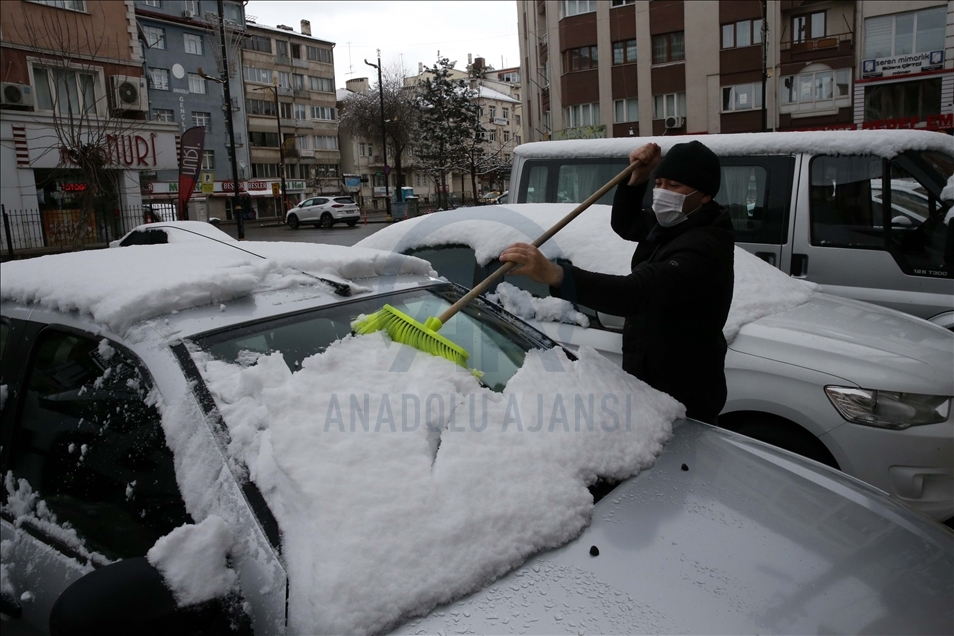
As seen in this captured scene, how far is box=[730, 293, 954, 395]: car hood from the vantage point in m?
3.22

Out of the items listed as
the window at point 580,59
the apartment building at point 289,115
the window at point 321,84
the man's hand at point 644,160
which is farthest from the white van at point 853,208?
the window at point 321,84

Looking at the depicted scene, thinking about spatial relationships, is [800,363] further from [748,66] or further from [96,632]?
[748,66]

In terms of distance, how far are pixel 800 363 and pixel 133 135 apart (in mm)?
24329

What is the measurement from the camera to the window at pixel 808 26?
28.6 m

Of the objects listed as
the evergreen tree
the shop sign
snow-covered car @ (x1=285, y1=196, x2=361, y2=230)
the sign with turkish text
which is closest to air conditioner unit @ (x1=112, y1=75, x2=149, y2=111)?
the sign with turkish text

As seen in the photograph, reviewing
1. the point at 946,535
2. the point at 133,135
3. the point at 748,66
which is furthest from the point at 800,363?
the point at 748,66

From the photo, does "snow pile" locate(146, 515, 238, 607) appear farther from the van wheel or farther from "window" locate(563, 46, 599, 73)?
"window" locate(563, 46, 599, 73)

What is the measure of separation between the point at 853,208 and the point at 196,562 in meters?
5.51

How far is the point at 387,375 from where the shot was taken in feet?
6.44

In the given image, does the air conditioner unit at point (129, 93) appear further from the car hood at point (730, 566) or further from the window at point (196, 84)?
the window at point (196, 84)

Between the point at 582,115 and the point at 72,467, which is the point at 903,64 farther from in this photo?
the point at 72,467

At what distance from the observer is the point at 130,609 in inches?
51.7

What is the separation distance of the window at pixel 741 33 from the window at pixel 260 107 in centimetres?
3685

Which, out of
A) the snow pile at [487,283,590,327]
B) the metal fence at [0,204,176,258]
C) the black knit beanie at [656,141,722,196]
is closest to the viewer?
the black knit beanie at [656,141,722,196]
